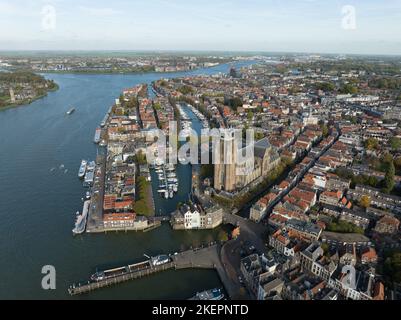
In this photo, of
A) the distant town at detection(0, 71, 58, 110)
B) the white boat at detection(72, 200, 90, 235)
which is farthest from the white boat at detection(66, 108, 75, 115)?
the white boat at detection(72, 200, 90, 235)

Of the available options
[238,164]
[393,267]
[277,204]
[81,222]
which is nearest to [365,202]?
[277,204]

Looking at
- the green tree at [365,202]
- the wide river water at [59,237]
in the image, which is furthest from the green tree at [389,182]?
the wide river water at [59,237]

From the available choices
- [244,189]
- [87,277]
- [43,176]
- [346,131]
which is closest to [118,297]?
[87,277]

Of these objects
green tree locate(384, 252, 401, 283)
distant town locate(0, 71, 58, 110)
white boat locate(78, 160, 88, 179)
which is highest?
distant town locate(0, 71, 58, 110)

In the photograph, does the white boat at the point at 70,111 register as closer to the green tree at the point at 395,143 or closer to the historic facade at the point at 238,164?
the historic facade at the point at 238,164

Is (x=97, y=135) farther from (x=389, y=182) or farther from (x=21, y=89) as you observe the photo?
(x=21, y=89)

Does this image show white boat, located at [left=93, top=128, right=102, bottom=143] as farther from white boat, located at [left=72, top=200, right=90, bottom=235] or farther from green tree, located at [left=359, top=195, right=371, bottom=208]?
green tree, located at [left=359, top=195, right=371, bottom=208]

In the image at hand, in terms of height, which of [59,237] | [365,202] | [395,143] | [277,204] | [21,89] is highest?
[21,89]
